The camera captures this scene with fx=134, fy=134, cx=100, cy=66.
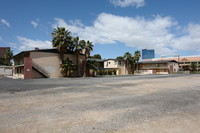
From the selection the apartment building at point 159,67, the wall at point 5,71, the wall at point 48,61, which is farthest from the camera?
the apartment building at point 159,67

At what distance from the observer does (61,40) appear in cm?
3494

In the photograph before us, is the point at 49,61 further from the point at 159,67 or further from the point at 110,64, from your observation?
the point at 159,67

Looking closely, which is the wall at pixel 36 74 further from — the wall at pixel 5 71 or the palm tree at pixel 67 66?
the wall at pixel 5 71

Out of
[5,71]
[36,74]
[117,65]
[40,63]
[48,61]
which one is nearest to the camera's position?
[36,74]

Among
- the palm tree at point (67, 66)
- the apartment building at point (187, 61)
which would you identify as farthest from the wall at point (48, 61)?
the apartment building at point (187, 61)

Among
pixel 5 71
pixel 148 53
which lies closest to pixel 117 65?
pixel 5 71

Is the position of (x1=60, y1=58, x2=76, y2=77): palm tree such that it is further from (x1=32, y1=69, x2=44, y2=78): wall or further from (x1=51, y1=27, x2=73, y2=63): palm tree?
(x1=32, y1=69, x2=44, y2=78): wall

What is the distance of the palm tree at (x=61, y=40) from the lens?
34.7 meters

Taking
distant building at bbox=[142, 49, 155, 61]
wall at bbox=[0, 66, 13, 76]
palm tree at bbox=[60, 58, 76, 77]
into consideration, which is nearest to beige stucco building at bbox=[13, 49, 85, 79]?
palm tree at bbox=[60, 58, 76, 77]

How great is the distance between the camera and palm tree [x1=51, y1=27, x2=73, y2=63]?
114 ft

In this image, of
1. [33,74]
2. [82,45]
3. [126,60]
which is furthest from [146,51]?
[33,74]

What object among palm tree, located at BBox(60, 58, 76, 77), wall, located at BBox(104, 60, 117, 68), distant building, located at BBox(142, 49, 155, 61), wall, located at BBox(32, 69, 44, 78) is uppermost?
distant building, located at BBox(142, 49, 155, 61)

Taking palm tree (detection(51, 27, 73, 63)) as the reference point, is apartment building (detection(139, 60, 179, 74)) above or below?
below

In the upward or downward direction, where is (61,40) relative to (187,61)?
upward
